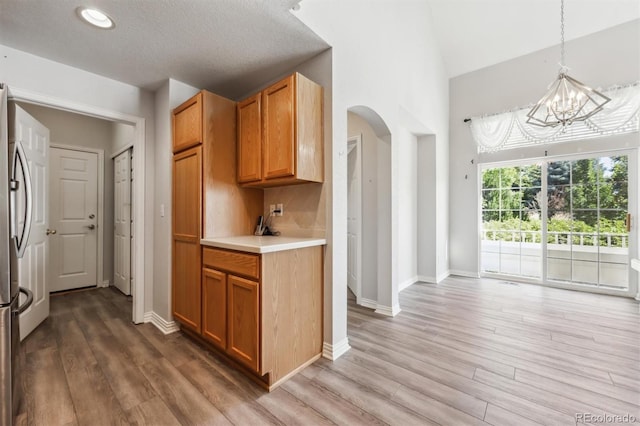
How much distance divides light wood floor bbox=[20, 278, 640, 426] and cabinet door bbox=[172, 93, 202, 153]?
5.81ft

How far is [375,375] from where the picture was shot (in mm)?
1898

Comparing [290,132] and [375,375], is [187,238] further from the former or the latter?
[375,375]

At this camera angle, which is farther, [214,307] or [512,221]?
[512,221]

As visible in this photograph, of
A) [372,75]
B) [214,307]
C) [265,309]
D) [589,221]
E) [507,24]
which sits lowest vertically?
[214,307]

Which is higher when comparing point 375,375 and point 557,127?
point 557,127

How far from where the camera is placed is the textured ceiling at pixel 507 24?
11.9 ft

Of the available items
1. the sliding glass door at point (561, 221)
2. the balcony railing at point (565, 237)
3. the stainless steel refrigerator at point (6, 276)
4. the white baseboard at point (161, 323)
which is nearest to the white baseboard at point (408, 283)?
the sliding glass door at point (561, 221)

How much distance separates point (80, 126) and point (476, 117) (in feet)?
20.4

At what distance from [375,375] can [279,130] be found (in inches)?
75.4

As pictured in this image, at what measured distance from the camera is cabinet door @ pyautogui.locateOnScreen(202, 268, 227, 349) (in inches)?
79.3

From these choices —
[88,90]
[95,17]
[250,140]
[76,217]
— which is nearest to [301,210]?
[250,140]

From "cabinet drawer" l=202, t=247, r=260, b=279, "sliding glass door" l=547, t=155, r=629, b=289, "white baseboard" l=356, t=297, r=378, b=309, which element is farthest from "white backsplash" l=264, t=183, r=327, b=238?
"sliding glass door" l=547, t=155, r=629, b=289

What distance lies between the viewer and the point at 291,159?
6.51 ft

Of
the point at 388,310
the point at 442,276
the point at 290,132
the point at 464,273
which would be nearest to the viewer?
the point at 290,132
